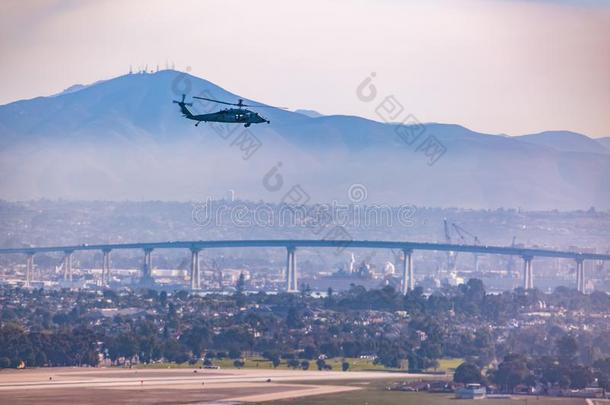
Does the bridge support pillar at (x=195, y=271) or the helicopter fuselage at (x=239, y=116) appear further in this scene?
the bridge support pillar at (x=195, y=271)

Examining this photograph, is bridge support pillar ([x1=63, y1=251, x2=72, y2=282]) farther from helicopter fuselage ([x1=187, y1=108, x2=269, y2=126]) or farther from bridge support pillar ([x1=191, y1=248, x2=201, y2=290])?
helicopter fuselage ([x1=187, y1=108, x2=269, y2=126])

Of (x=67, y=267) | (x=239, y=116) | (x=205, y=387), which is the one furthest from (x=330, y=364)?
(x=67, y=267)

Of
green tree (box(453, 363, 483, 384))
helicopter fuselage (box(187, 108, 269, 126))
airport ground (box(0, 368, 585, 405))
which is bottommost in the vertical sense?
airport ground (box(0, 368, 585, 405))

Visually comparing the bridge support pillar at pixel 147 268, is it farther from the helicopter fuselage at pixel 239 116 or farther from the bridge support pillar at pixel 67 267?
the helicopter fuselage at pixel 239 116

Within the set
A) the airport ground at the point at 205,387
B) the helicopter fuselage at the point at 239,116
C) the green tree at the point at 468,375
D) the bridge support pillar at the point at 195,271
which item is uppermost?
the helicopter fuselage at the point at 239,116

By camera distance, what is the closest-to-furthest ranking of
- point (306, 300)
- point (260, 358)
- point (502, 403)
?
1. point (502, 403)
2. point (260, 358)
3. point (306, 300)

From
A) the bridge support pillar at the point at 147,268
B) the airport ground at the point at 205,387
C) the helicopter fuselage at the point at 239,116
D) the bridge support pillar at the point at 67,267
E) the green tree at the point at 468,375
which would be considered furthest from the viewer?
the bridge support pillar at the point at 67,267

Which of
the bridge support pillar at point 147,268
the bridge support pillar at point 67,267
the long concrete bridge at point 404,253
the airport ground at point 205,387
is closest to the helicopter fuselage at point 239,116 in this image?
the airport ground at point 205,387

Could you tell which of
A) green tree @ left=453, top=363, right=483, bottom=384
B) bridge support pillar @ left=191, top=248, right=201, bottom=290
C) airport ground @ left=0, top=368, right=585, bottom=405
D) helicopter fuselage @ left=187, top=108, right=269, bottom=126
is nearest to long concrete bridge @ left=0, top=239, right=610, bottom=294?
bridge support pillar @ left=191, top=248, right=201, bottom=290

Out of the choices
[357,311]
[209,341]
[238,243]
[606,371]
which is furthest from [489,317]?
[238,243]

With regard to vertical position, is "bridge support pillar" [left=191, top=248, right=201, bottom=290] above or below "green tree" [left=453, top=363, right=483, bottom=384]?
above

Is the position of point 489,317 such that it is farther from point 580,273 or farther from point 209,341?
point 580,273
